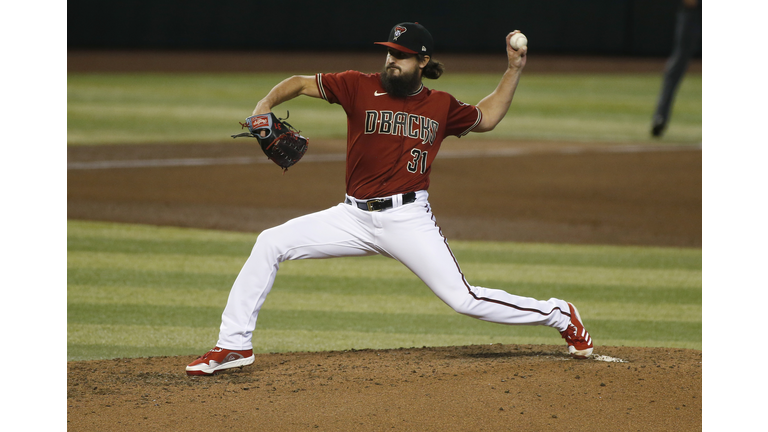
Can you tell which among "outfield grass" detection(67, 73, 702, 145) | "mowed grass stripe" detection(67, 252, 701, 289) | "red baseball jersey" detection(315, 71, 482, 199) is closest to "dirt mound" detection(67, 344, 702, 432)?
"red baseball jersey" detection(315, 71, 482, 199)

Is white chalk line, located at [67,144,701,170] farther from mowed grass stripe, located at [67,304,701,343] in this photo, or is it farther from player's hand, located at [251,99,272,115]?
player's hand, located at [251,99,272,115]

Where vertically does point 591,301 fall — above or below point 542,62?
below

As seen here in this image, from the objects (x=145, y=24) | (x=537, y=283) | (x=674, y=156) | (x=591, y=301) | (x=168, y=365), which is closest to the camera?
(x=168, y=365)

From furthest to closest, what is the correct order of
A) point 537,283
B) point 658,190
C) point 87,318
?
point 658,190, point 537,283, point 87,318

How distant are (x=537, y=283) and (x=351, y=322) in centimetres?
164

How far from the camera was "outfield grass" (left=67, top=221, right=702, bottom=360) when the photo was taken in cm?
513

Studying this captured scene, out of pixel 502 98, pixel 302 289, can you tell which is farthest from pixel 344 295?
pixel 502 98

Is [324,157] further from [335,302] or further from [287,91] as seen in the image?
[287,91]

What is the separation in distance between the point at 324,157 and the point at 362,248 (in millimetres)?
8576

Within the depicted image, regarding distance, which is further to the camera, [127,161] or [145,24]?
[145,24]

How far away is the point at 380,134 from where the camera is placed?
402 centimetres

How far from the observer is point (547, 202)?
9.83 metres

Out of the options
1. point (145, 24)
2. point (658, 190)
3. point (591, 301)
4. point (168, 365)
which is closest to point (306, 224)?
point (168, 365)

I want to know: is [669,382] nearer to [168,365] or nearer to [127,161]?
[168,365]
